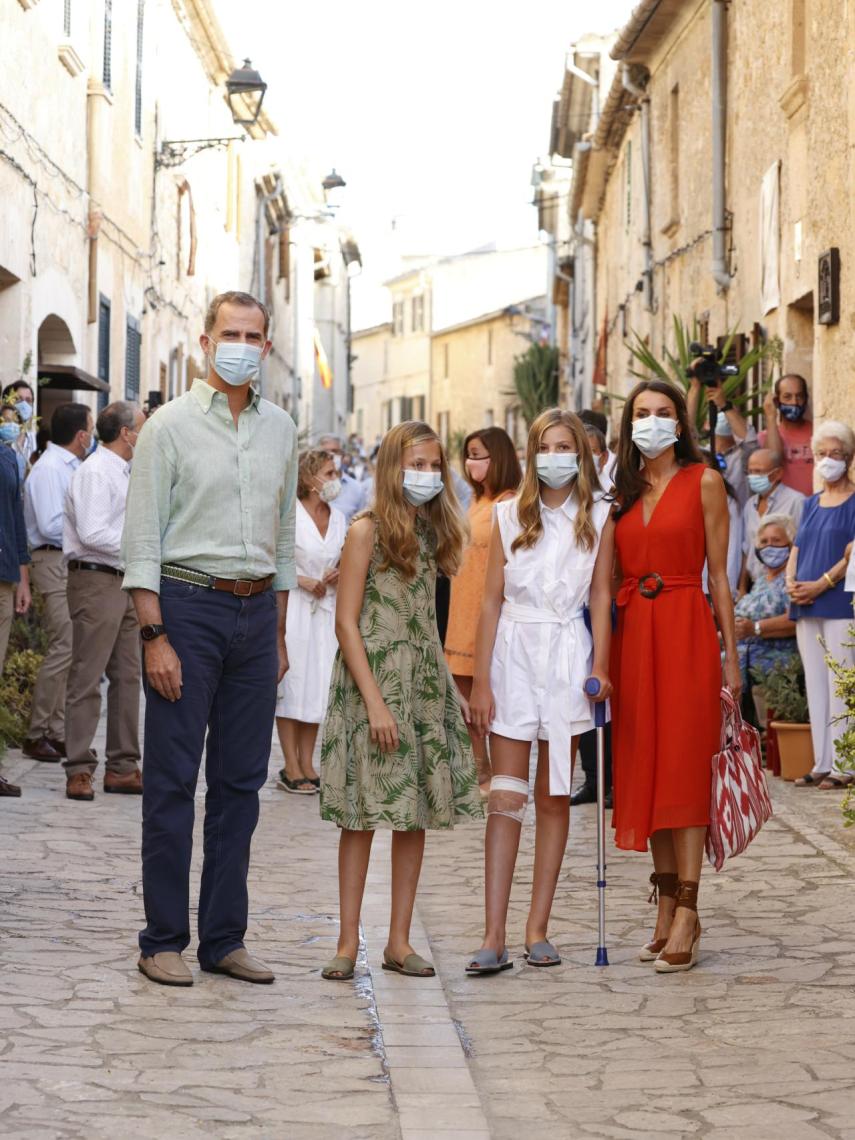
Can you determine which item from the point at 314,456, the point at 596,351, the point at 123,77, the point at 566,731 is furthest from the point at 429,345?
the point at 566,731

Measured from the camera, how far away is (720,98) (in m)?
16.8

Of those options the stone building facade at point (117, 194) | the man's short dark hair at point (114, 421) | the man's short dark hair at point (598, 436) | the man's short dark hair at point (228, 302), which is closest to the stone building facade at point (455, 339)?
the stone building facade at point (117, 194)

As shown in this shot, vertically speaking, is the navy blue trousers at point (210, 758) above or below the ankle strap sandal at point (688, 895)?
above

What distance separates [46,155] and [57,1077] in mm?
12142

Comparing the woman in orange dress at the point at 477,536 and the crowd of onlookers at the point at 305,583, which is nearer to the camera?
the woman in orange dress at the point at 477,536

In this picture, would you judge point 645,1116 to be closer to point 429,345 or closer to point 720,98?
point 720,98

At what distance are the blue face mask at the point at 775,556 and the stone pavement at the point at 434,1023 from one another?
3.24 meters

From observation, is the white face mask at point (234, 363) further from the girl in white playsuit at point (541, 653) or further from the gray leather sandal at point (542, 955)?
the gray leather sandal at point (542, 955)

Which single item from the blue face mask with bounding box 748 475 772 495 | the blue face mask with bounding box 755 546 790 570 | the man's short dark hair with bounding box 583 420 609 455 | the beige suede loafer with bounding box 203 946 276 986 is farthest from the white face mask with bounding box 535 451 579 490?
the blue face mask with bounding box 748 475 772 495

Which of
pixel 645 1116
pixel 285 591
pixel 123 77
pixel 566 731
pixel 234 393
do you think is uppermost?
pixel 123 77

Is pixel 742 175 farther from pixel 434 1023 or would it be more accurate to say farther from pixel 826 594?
pixel 434 1023

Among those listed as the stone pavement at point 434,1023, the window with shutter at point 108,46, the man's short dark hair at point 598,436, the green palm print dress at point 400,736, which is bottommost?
the stone pavement at point 434,1023

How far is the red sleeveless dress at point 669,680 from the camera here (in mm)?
6199

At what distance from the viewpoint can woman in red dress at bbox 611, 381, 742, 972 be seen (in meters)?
6.20
